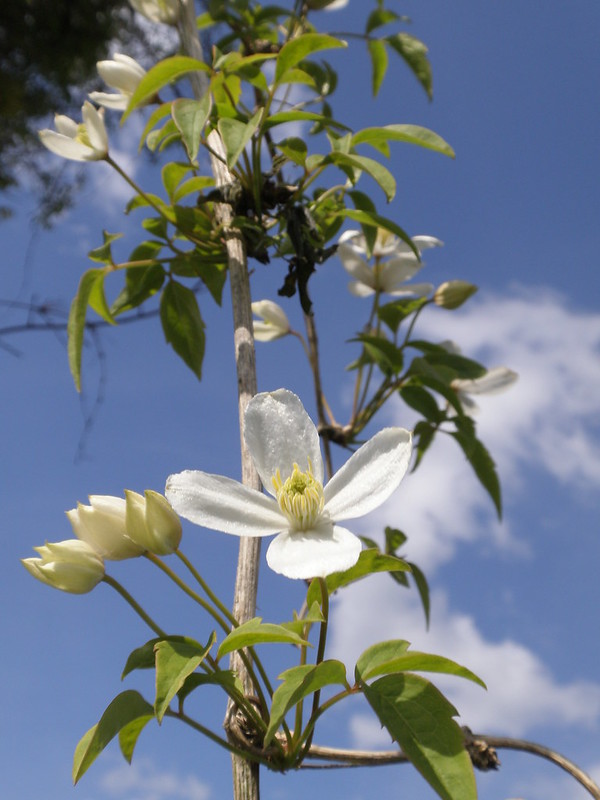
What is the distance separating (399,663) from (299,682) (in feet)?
0.28

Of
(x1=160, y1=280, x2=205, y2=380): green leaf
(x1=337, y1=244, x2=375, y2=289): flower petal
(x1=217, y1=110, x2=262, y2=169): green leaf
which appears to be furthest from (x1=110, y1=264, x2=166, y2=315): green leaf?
(x1=337, y1=244, x2=375, y2=289): flower petal

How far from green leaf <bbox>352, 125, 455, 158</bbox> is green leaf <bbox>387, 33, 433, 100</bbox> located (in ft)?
1.47

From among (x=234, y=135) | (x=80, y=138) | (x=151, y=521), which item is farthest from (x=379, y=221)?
(x=151, y=521)

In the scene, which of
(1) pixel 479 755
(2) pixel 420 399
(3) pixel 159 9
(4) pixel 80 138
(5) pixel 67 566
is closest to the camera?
(5) pixel 67 566

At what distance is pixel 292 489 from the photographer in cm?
65

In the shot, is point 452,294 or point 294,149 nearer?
point 294,149

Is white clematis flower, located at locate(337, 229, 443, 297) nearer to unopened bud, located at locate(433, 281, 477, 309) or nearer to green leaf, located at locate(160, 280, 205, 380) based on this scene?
unopened bud, located at locate(433, 281, 477, 309)

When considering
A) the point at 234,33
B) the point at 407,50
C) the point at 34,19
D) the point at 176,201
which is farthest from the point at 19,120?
the point at 176,201

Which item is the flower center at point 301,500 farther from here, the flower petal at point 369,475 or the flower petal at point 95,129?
the flower petal at point 95,129

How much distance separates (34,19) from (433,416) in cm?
281

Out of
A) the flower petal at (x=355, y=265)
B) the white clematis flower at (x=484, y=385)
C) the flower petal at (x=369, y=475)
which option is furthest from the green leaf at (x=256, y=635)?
the white clematis flower at (x=484, y=385)

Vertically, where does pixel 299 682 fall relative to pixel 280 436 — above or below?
below

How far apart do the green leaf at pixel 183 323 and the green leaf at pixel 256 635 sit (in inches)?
24.7

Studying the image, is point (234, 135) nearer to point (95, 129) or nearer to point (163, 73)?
point (163, 73)
